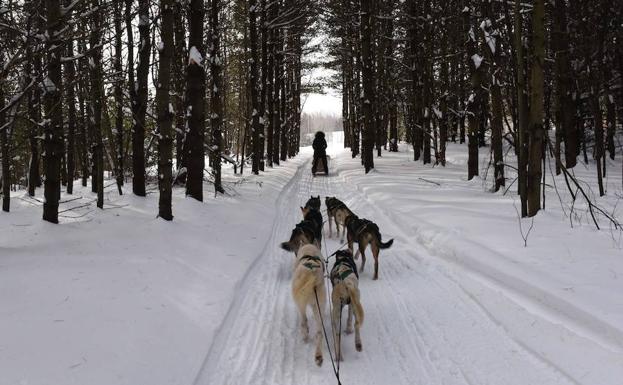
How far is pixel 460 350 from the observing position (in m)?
4.04

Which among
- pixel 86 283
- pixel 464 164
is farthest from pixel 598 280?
pixel 464 164

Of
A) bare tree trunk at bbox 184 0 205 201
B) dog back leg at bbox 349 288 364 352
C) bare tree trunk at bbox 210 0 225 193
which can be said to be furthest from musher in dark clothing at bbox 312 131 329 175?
dog back leg at bbox 349 288 364 352

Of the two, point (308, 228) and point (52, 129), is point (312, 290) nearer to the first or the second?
point (308, 228)

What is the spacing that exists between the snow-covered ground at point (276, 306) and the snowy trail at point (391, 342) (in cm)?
2

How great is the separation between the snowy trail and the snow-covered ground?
0.05ft

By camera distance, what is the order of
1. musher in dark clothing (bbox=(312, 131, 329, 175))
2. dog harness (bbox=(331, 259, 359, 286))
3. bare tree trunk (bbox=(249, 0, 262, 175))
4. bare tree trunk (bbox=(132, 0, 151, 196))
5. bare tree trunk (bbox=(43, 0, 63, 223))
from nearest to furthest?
dog harness (bbox=(331, 259, 359, 286))
bare tree trunk (bbox=(43, 0, 63, 223))
bare tree trunk (bbox=(132, 0, 151, 196))
bare tree trunk (bbox=(249, 0, 262, 175))
musher in dark clothing (bbox=(312, 131, 329, 175))

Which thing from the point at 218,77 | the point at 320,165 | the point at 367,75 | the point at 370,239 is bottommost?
the point at 370,239

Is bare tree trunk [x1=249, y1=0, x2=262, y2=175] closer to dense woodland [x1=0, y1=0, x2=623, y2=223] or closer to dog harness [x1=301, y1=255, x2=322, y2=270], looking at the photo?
dense woodland [x1=0, y1=0, x2=623, y2=223]

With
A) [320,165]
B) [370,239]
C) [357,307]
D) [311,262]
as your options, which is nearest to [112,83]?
[370,239]

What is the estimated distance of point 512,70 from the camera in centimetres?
1123

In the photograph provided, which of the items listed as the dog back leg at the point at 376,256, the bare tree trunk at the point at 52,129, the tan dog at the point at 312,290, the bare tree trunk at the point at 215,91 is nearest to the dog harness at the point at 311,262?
the tan dog at the point at 312,290

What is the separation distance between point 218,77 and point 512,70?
8.59 metres

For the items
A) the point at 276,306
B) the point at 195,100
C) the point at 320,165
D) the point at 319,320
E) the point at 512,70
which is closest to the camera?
the point at 319,320

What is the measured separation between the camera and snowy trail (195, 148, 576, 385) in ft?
12.0
